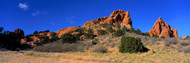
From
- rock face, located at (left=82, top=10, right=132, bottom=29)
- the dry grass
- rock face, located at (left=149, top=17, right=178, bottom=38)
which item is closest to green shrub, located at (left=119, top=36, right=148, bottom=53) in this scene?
the dry grass

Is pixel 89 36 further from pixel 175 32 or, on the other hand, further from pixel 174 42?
pixel 175 32

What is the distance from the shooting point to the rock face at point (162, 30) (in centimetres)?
7350

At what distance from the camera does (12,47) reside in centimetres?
3481

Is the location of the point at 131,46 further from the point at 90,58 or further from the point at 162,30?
the point at 162,30

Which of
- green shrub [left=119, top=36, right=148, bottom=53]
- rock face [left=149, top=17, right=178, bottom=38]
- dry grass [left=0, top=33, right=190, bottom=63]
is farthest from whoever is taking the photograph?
rock face [left=149, top=17, right=178, bottom=38]

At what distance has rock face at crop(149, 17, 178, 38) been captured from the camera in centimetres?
7350

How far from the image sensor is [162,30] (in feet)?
247

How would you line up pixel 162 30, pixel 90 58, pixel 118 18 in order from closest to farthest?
pixel 90 58, pixel 118 18, pixel 162 30

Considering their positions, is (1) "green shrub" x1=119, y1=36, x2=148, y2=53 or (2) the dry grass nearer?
(2) the dry grass

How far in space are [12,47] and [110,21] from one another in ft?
126

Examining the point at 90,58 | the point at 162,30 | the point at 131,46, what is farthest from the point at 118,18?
the point at 90,58

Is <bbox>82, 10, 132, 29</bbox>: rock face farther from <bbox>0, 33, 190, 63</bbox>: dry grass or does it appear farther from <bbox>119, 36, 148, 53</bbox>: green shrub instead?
<bbox>0, 33, 190, 63</bbox>: dry grass

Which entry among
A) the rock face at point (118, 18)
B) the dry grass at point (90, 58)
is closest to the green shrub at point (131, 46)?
the dry grass at point (90, 58)

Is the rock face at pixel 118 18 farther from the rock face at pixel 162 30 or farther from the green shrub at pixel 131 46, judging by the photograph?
the green shrub at pixel 131 46
